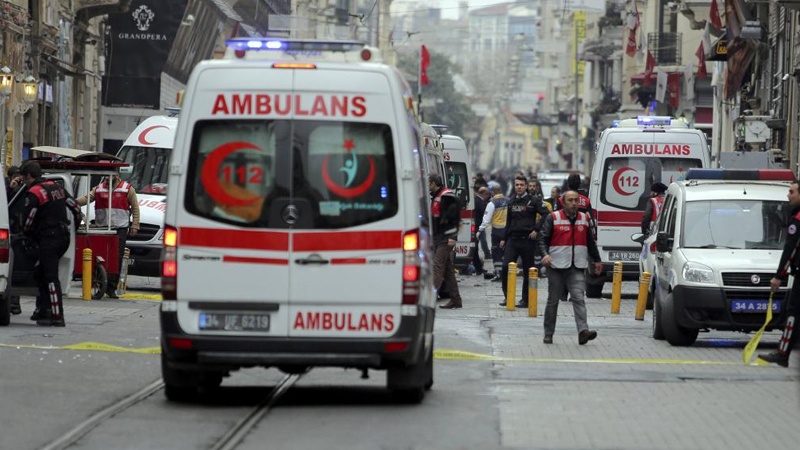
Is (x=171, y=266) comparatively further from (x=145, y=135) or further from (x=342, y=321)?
(x=145, y=135)

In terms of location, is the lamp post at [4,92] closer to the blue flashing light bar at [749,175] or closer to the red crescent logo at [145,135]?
the red crescent logo at [145,135]

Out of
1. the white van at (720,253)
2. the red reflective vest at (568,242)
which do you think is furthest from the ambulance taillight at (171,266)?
the white van at (720,253)

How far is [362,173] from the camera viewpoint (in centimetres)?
1179

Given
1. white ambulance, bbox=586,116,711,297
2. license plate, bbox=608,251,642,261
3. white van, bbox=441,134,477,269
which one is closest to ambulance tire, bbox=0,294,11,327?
white ambulance, bbox=586,116,711,297

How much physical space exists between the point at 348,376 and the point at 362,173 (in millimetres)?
3119

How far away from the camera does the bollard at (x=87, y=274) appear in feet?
75.2

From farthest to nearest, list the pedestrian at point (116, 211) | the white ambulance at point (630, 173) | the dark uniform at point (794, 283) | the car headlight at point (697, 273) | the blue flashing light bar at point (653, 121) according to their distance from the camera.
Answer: the blue flashing light bar at point (653, 121), the white ambulance at point (630, 173), the pedestrian at point (116, 211), the car headlight at point (697, 273), the dark uniform at point (794, 283)

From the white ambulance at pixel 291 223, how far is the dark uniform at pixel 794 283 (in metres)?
4.92

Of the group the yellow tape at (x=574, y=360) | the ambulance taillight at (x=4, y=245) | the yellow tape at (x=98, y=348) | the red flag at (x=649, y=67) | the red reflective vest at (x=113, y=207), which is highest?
the red flag at (x=649, y=67)

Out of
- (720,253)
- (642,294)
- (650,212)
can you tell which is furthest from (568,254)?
(650,212)

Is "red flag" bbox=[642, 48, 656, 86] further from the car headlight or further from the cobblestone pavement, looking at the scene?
the car headlight

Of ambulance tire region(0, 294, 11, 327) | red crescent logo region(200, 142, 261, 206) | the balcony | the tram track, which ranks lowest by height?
the tram track

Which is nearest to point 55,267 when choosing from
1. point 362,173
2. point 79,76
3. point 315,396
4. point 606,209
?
point 315,396

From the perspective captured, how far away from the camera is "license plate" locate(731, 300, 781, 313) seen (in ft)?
57.3
